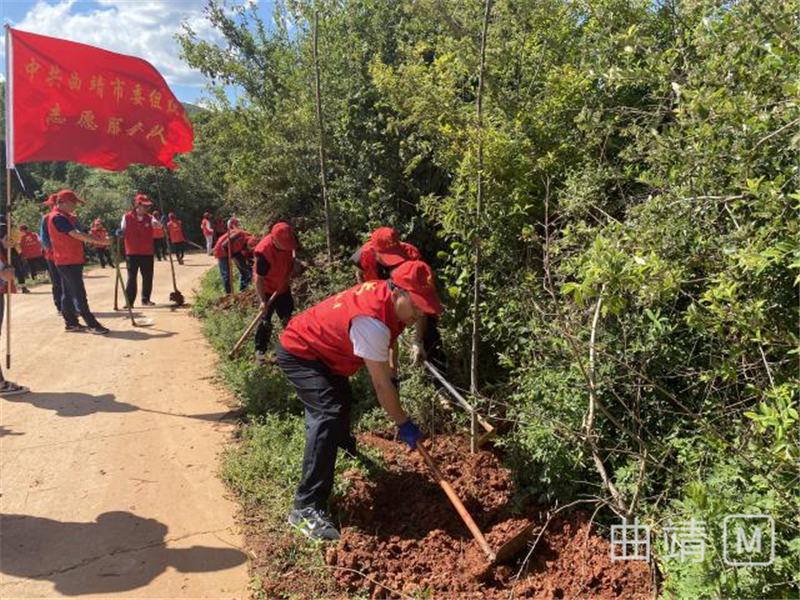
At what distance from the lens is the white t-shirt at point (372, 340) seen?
115 inches

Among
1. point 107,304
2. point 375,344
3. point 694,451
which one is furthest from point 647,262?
point 107,304

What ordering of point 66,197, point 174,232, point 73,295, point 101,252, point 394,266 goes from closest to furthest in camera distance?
point 394,266
point 66,197
point 73,295
point 174,232
point 101,252

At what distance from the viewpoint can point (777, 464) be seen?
92.4 inches

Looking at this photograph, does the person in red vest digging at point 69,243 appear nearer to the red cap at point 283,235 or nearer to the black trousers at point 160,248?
the red cap at point 283,235

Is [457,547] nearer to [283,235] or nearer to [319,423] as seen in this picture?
[319,423]

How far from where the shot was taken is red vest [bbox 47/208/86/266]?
683cm

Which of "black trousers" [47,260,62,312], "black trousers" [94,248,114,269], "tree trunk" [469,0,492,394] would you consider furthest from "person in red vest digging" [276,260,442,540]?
"black trousers" [94,248,114,269]

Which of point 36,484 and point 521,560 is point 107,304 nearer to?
point 36,484

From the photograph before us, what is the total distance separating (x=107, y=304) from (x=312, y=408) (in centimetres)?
784

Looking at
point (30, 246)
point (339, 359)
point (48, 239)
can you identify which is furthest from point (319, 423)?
point (30, 246)

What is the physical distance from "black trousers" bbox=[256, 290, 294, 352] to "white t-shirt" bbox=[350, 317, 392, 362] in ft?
9.56

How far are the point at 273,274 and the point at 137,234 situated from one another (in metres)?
3.95

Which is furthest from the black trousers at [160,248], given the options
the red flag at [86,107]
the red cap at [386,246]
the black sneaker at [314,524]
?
the black sneaker at [314,524]

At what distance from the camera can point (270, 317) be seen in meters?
5.79
